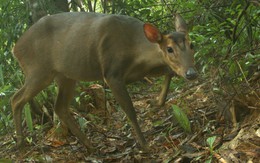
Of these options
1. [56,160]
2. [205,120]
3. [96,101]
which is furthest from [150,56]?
[96,101]

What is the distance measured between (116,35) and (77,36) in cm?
56

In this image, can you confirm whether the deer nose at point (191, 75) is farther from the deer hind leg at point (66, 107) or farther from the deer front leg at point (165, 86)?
the deer hind leg at point (66, 107)

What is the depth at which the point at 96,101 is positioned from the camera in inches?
263

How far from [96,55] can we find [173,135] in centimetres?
129

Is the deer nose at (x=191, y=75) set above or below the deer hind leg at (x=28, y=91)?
above

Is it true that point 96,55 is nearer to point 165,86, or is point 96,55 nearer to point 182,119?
point 165,86

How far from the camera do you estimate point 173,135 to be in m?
4.65

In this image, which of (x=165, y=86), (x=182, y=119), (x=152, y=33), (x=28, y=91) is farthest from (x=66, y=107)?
(x=182, y=119)

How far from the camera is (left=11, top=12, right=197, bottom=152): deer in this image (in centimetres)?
478

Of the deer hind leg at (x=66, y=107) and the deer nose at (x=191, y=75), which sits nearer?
the deer nose at (x=191, y=75)

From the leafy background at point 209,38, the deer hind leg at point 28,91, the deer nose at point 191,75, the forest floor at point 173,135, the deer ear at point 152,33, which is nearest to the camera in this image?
the forest floor at point 173,135

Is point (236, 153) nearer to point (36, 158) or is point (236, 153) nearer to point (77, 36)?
point (36, 158)

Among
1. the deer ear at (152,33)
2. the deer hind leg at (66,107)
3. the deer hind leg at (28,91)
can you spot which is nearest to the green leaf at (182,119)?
the deer ear at (152,33)

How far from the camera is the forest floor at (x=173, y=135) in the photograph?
3.52m
